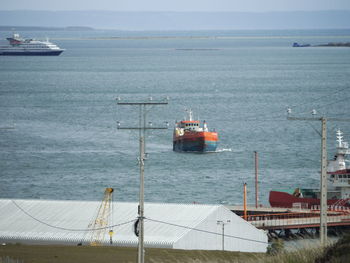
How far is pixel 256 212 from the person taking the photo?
43500 millimetres

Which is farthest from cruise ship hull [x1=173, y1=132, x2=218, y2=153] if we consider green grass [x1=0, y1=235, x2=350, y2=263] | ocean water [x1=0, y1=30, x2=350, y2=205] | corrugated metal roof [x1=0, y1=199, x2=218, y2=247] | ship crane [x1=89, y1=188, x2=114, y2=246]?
green grass [x1=0, y1=235, x2=350, y2=263]

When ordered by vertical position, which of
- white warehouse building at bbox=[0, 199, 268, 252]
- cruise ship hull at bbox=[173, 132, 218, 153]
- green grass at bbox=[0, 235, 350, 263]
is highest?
cruise ship hull at bbox=[173, 132, 218, 153]

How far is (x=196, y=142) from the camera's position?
68.9 metres

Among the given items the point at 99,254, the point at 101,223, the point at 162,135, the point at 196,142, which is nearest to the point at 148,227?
the point at 101,223

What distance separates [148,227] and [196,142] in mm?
34472

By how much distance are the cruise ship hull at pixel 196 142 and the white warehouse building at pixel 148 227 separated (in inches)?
1218

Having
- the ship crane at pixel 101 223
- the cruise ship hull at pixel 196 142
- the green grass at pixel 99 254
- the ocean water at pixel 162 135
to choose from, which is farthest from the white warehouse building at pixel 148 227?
the cruise ship hull at pixel 196 142

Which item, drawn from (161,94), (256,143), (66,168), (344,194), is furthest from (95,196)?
(161,94)


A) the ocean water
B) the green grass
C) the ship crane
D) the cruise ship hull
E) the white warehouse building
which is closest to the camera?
the green grass

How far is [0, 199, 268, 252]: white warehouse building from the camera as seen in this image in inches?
1321

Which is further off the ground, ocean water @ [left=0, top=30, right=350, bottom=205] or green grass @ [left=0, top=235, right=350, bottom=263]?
ocean water @ [left=0, top=30, right=350, bottom=205]

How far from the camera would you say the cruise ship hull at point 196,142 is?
223 ft

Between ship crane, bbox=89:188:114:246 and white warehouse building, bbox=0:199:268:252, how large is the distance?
0.39 feet

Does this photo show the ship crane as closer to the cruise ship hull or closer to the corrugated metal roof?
the corrugated metal roof
